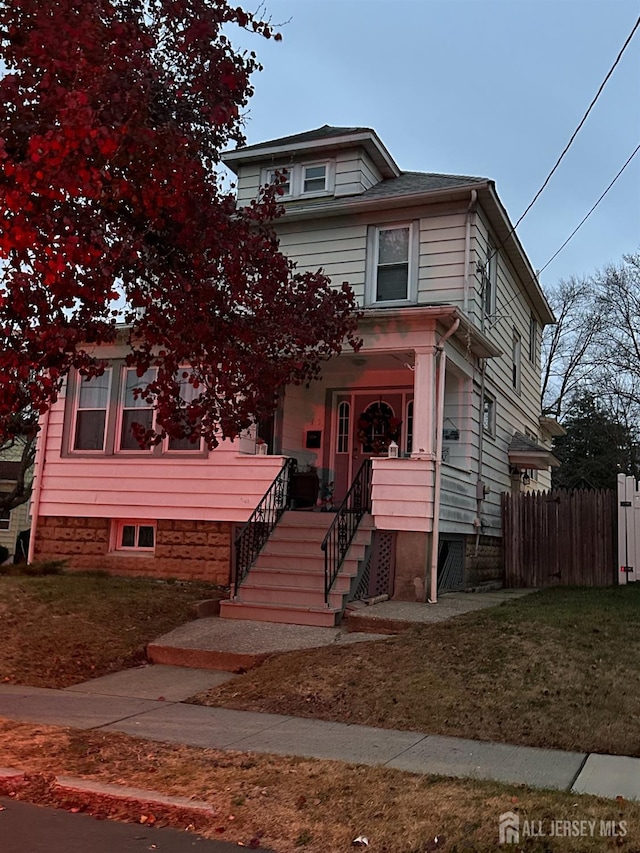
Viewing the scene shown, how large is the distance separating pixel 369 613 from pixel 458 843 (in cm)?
615

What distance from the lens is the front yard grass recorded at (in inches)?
262

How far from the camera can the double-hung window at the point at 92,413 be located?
15.5m

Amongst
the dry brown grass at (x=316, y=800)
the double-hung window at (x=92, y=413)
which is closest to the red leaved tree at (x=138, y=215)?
→ the dry brown grass at (x=316, y=800)

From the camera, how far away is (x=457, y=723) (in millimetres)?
6785

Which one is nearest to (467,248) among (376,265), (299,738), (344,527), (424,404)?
(376,265)

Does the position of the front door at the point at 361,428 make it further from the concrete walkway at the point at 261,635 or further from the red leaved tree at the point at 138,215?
the red leaved tree at the point at 138,215

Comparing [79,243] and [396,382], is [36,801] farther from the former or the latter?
[396,382]

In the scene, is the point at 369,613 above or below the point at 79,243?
below

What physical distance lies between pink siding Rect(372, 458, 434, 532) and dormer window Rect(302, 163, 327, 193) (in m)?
7.04

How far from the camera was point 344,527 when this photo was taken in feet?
38.6

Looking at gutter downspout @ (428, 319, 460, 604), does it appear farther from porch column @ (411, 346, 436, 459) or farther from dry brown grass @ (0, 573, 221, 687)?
dry brown grass @ (0, 573, 221, 687)

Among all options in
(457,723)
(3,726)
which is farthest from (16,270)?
(457,723)

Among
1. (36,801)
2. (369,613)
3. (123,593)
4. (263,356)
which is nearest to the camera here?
(36,801)

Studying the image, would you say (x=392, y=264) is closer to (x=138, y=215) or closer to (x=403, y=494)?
(x=403, y=494)
